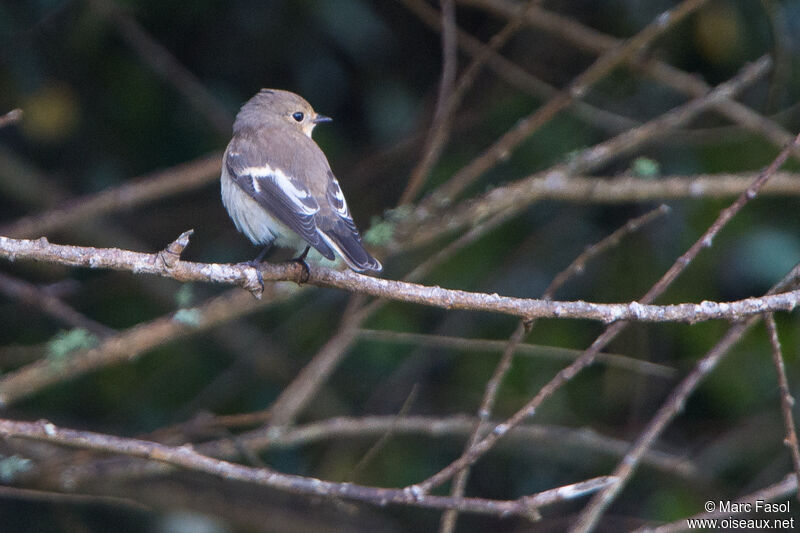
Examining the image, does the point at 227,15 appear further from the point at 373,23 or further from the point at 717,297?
the point at 717,297

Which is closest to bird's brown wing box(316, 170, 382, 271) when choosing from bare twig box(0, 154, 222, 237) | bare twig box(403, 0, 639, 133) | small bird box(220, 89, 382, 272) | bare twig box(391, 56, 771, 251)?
small bird box(220, 89, 382, 272)

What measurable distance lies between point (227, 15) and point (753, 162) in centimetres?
305

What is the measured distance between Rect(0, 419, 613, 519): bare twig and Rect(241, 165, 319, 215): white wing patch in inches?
45.2

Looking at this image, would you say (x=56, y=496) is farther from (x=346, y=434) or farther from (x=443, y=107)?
(x=443, y=107)

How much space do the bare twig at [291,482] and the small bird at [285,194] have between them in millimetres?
815

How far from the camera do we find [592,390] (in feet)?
16.4

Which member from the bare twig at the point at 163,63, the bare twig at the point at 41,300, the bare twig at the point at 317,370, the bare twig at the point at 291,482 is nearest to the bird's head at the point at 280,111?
the bare twig at the point at 163,63

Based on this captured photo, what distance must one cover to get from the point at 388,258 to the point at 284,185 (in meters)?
1.37

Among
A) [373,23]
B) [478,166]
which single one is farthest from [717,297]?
[373,23]

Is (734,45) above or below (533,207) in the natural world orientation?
above

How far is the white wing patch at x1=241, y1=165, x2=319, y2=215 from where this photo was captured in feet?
11.8

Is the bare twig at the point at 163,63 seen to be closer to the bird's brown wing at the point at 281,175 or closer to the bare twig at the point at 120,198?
the bare twig at the point at 120,198

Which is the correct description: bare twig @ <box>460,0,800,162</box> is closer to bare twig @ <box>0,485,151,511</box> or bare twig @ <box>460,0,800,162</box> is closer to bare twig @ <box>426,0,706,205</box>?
bare twig @ <box>426,0,706,205</box>

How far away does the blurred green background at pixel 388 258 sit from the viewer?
188 inches
